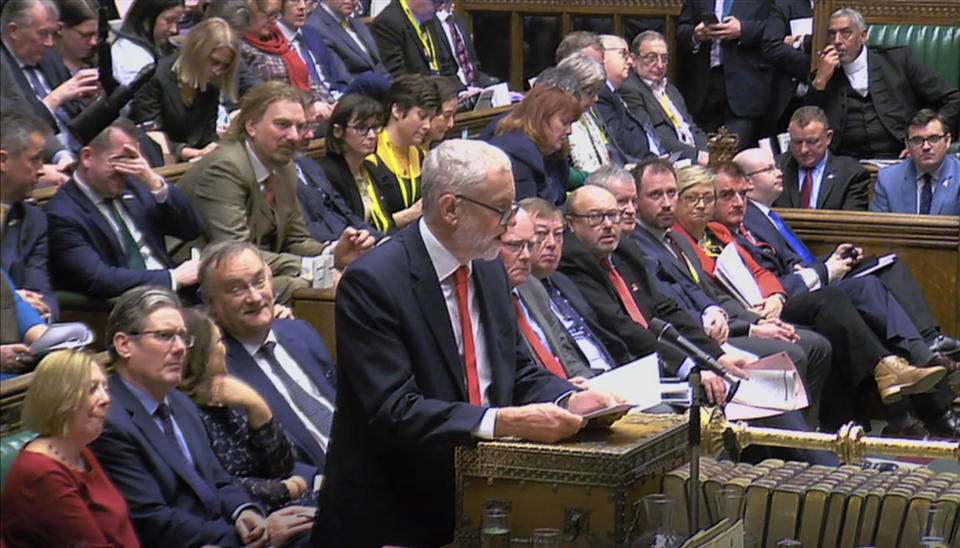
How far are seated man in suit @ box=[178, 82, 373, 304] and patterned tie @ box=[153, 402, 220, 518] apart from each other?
163 cm

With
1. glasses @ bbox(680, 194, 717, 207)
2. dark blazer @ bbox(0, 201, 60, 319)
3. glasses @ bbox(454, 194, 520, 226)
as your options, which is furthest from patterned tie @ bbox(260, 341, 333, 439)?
glasses @ bbox(680, 194, 717, 207)

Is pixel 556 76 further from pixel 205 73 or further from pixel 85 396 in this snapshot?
pixel 85 396

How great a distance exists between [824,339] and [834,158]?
200 centimetres

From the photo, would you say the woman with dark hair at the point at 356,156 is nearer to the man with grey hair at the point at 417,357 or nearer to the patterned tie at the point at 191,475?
the patterned tie at the point at 191,475

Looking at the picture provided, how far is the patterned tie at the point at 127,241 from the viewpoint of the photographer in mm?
5621

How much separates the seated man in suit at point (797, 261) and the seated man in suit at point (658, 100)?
1025 mm

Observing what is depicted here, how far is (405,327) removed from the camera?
11.4 feet

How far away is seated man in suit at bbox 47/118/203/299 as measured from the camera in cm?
542

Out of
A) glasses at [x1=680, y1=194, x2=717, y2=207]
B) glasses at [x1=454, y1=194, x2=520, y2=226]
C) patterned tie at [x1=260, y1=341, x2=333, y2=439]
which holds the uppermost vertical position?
glasses at [x1=454, y1=194, x2=520, y2=226]

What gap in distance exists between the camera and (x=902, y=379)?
7.40 m

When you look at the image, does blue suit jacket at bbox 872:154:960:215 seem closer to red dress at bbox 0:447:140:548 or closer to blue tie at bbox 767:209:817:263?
blue tie at bbox 767:209:817:263

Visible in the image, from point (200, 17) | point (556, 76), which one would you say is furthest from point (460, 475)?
point (200, 17)

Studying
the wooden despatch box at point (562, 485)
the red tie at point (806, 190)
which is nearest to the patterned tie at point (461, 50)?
the red tie at point (806, 190)

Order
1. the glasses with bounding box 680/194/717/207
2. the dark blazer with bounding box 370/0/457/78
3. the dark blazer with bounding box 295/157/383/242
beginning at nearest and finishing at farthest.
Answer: the dark blazer with bounding box 295/157/383/242, the glasses with bounding box 680/194/717/207, the dark blazer with bounding box 370/0/457/78
